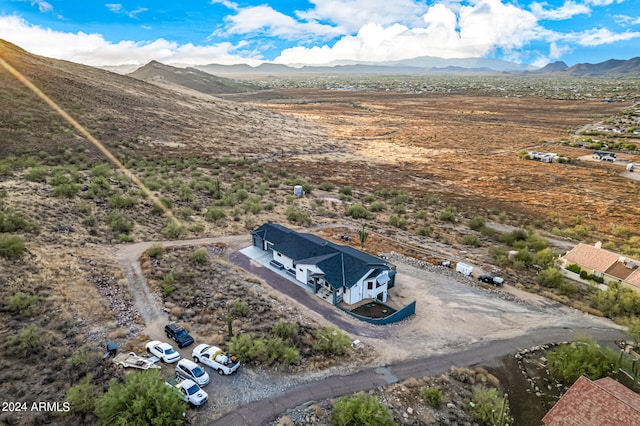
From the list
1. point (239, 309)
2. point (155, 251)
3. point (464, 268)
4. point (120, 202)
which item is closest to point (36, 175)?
point (120, 202)

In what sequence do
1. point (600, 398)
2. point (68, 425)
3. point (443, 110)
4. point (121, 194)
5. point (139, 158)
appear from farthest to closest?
1. point (443, 110)
2. point (139, 158)
3. point (121, 194)
4. point (600, 398)
5. point (68, 425)

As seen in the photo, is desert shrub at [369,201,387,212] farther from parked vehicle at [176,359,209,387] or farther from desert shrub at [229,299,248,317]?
parked vehicle at [176,359,209,387]

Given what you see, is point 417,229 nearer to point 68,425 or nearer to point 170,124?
point 68,425

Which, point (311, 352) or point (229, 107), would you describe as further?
point (229, 107)

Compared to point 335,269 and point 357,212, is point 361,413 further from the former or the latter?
point 357,212

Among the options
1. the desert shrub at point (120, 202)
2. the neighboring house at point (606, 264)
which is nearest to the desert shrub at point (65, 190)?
the desert shrub at point (120, 202)

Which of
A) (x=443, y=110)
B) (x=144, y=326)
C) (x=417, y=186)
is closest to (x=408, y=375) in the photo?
(x=144, y=326)

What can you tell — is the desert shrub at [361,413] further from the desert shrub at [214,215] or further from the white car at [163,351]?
the desert shrub at [214,215]
